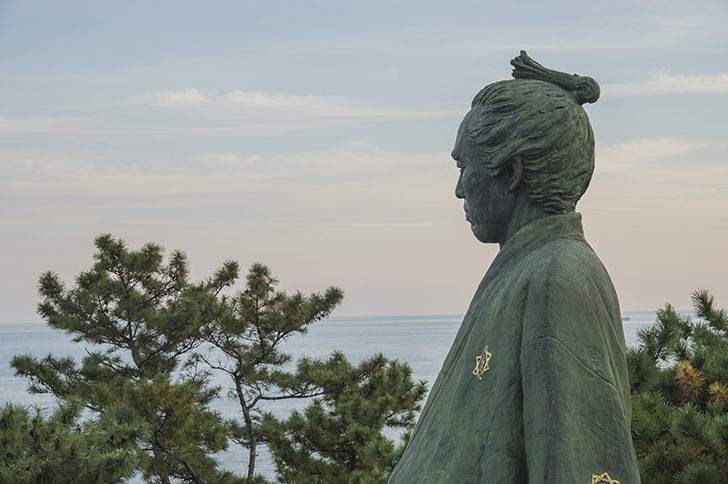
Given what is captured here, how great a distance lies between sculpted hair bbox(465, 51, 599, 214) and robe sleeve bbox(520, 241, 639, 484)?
10.3 inches

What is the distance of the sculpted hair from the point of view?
1851mm

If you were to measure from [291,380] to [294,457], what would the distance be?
1813 millimetres

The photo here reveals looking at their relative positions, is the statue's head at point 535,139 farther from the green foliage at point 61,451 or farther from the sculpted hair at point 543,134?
the green foliage at point 61,451

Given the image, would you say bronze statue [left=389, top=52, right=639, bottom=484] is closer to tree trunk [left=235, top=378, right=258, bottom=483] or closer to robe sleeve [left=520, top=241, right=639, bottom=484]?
robe sleeve [left=520, top=241, right=639, bottom=484]

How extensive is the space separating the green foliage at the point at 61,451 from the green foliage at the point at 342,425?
466cm

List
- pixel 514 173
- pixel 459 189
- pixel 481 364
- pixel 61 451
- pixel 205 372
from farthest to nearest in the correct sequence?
pixel 205 372, pixel 61 451, pixel 459 189, pixel 514 173, pixel 481 364

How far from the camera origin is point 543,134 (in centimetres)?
184

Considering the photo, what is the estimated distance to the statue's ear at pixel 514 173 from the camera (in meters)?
1.88

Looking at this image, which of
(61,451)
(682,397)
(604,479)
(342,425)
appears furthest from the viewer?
(342,425)

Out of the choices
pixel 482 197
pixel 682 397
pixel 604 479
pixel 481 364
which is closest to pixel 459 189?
pixel 482 197

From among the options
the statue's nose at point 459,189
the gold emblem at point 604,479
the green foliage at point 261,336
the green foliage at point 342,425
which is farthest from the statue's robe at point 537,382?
the green foliage at point 261,336

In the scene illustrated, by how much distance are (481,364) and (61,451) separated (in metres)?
4.78

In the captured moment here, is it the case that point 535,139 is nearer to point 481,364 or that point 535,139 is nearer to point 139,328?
point 481,364

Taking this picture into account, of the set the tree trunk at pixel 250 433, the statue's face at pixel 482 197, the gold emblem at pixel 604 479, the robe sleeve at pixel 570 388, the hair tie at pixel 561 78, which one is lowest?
the tree trunk at pixel 250 433
